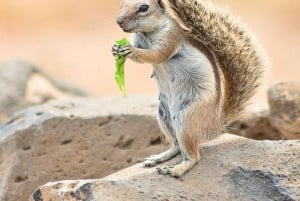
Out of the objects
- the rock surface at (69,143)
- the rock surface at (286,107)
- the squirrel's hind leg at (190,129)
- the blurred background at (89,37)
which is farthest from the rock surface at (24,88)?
the squirrel's hind leg at (190,129)

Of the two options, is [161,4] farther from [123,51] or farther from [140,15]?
[123,51]

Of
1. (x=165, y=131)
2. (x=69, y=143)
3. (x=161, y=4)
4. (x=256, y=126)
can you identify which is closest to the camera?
(x=161, y=4)

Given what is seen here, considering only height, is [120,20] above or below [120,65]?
above

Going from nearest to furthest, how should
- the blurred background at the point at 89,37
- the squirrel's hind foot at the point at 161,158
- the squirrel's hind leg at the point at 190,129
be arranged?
the squirrel's hind leg at the point at 190,129, the squirrel's hind foot at the point at 161,158, the blurred background at the point at 89,37

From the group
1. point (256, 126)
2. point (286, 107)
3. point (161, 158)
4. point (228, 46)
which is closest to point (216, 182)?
point (161, 158)

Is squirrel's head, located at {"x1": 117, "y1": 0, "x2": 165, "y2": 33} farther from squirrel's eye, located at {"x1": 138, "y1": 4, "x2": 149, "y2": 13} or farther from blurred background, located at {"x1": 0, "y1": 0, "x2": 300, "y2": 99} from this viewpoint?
blurred background, located at {"x1": 0, "y1": 0, "x2": 300, "y2": 99}

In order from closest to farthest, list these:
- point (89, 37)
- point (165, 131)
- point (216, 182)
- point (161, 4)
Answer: point (216, 182) < point (161, 4) < point (165, 131) < point (89, 37)

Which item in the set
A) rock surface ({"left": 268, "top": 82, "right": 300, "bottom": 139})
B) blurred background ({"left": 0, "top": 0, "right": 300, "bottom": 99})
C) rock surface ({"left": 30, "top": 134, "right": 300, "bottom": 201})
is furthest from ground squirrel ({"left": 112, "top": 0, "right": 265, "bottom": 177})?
blurred background ({"left": 0, "top": 0, "right": 300, "bottom": 99})

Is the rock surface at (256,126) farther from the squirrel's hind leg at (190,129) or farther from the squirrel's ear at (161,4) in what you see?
the squirrel's ear at (161,4)
